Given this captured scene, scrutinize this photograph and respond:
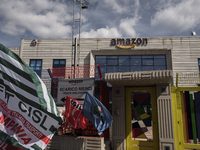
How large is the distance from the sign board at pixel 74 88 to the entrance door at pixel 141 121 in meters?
1.89

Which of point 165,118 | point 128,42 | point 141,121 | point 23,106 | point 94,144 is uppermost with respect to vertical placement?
point 128,42

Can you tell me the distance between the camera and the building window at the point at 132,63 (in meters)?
20.7

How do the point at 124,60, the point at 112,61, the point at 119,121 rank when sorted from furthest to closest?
the point at 112,61
the point at 124,60
the point at 119,121

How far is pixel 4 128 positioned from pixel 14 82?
2.44 feet

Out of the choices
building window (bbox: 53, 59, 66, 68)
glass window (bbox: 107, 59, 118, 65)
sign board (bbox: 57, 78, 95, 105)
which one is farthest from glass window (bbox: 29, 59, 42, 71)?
sign board (bbox: 57, 78, 95, 105)

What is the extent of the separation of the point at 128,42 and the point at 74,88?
15353mm

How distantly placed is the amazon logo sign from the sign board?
14.6m

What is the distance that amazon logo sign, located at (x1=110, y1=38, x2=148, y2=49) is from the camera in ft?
68.8

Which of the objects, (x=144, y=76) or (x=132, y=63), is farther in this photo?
(x=132, y=63)

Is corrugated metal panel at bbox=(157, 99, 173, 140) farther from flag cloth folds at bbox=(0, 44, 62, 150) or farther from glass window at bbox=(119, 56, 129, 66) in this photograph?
glass window at bbox=(119, 56, 129, 66)

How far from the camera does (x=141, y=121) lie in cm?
747

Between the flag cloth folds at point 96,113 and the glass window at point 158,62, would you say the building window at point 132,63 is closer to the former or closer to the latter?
the glass window at point 158,62

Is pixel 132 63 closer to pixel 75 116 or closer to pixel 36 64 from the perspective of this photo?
pixel 36 64

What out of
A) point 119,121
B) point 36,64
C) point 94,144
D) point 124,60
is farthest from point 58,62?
point 94,144
